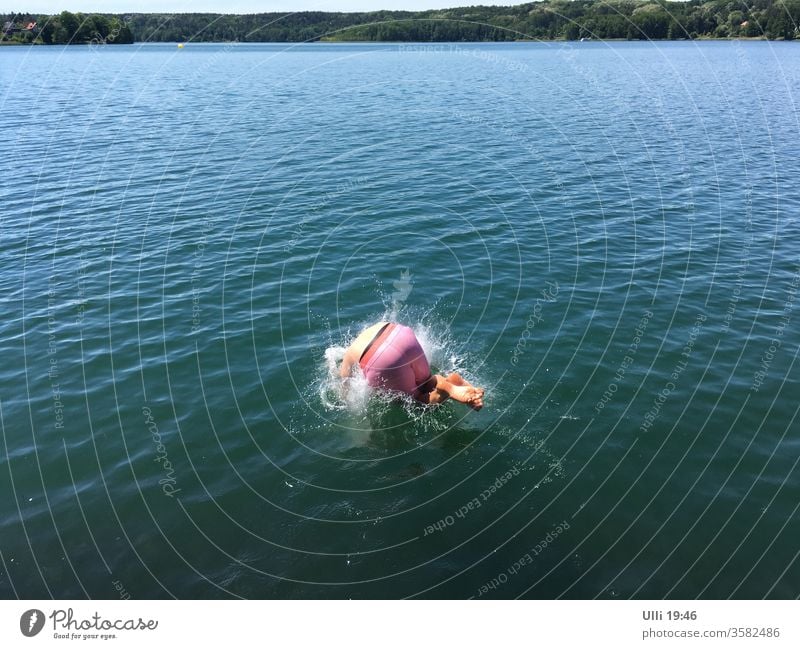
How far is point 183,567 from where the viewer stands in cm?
1255

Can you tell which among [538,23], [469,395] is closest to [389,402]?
[469,395]

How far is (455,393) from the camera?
15.5 meters

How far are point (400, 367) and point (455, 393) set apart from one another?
1638 mm

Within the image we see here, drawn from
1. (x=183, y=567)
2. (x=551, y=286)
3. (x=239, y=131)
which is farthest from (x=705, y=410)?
(x=239, y=131)

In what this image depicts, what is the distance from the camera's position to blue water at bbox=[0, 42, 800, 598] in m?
12.8

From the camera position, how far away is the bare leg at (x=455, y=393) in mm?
15094

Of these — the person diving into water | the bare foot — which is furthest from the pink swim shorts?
the bare foot

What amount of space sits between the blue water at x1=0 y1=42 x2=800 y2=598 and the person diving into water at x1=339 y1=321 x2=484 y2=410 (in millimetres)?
936

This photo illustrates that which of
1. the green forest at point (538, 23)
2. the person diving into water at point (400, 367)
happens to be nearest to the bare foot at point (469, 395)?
the person diving into water at point (400, 367)

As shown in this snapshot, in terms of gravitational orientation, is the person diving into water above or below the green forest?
below

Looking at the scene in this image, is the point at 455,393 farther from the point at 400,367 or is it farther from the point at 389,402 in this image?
the point at 389,402

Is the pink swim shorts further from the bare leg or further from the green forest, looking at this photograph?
the green forest

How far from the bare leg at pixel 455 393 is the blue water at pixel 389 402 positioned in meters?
0.90

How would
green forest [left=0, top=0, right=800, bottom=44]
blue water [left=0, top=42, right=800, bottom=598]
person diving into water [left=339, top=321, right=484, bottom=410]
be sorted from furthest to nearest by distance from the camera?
green forest [left=0, top=0, right=800, bottom=44] < person diving into water [left=339, top=321, right=484, bottom=410] < blue water [left=0, top=42, right=800, bottom=598]
